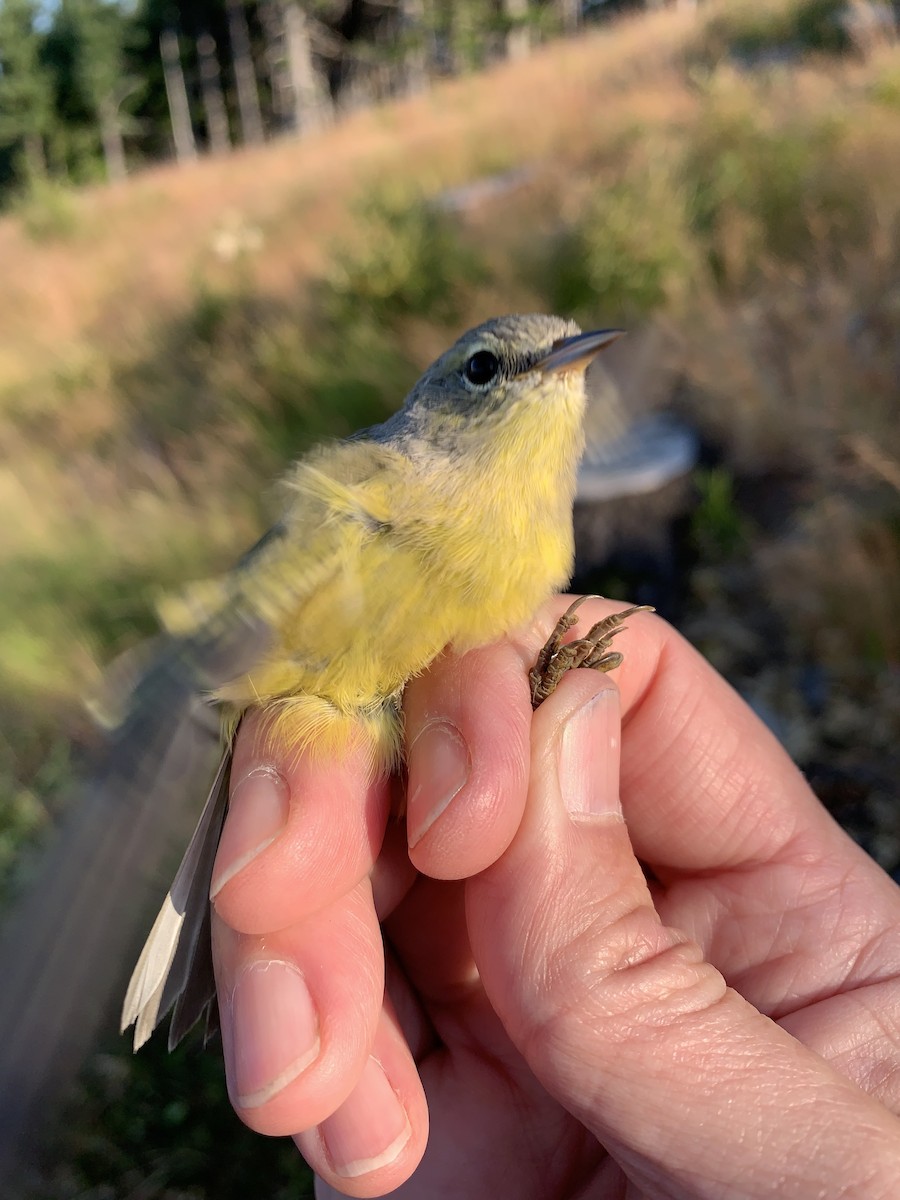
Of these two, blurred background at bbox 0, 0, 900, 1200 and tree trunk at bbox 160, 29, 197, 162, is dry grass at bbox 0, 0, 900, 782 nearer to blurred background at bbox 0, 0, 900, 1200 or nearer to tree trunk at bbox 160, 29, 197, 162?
blurred background at bbox 0, 0, 900, 1200

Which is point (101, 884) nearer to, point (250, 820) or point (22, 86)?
point (250, 820)

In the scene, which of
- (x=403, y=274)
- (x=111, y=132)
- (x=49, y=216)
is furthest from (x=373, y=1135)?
(x=111, y=132)

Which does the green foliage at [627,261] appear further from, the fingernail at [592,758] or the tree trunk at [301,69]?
the tree trunk at [301,69]

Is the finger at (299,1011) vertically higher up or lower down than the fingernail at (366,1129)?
higher up

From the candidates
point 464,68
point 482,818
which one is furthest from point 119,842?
point 464,68

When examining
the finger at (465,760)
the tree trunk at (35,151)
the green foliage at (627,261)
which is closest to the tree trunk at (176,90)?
the tree trunk at (35,151)
